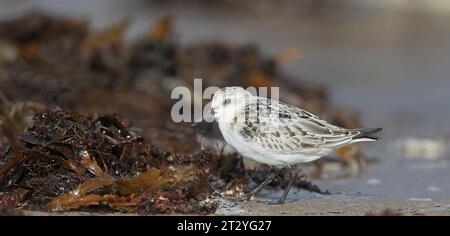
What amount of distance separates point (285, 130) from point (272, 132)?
3.4 inches

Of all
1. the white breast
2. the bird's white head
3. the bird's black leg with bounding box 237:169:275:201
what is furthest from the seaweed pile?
the bird's white head

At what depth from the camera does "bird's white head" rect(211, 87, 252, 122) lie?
16.8ft

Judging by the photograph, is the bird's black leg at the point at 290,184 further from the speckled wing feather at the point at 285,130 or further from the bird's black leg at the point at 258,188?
the speckled wing feather at the point at 285,130

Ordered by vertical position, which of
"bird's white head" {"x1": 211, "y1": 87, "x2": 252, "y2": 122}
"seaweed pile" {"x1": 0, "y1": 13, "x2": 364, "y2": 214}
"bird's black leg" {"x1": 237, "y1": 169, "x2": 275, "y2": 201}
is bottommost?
"bird's black leg" {"x1": 237, "y1": 169, "x2": 275, "y2": 201}

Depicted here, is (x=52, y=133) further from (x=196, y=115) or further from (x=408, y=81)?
(x=408, y=81)

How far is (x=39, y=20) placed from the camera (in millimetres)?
9914

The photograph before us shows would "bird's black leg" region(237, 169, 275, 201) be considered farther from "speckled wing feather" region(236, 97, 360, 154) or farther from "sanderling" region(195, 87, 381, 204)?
"speckled wing feather" region(236, 97, 360, 154)

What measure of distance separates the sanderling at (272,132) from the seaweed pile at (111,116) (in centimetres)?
32

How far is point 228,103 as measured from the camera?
5.14m

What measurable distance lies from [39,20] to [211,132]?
179 inches

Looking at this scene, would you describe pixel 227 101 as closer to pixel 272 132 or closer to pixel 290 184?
pixel 272 132

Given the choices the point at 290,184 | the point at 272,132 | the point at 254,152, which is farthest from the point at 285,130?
the point at 290,184

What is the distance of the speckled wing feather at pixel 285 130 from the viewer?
16.4ft

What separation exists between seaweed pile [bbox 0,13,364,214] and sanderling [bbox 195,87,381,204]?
0.32m
